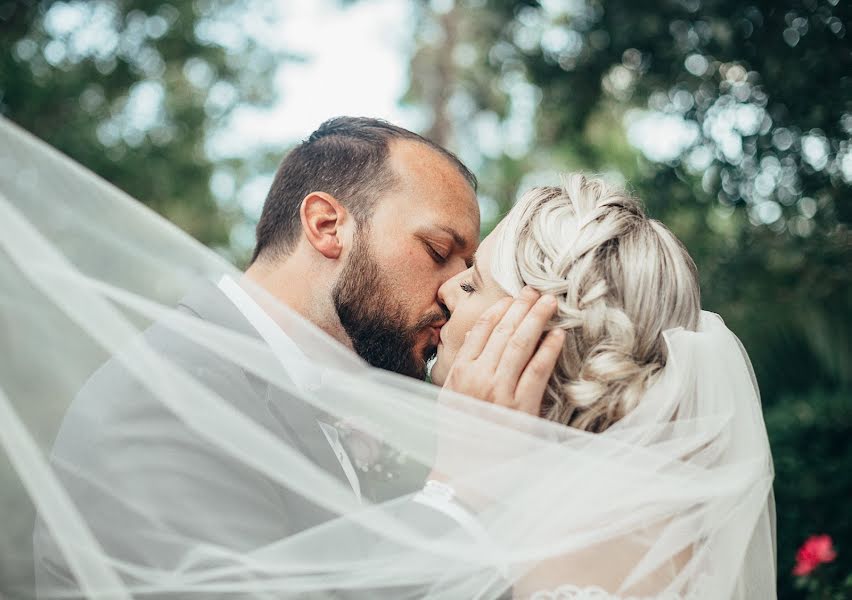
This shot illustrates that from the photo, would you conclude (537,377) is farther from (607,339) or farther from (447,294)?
(447,294)

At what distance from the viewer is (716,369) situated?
244 cm

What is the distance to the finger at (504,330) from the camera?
242 centimetres

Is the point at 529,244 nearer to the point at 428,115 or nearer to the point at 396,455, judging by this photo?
the point at 396,455

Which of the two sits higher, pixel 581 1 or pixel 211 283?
pixel 581 1

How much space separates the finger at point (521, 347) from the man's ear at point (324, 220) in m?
1.01

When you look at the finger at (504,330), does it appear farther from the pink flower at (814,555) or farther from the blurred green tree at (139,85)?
the blurred green tree at (139,85)

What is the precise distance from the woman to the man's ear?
0.71 meters

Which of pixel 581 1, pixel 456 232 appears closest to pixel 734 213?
pixel 581 1

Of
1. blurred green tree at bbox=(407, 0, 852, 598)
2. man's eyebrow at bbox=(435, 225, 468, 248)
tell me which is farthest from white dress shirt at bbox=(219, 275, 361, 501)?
blurred green tree at bbox=(407, 0, 852, 598)

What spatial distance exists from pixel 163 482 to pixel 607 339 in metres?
1.34

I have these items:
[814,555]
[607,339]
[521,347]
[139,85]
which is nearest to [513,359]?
[521,347]

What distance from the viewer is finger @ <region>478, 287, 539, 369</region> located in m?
2.42

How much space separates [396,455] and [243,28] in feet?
33.3

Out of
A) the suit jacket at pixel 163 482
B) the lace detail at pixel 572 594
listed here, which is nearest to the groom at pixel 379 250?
the suit jacket at pixel 163 482
